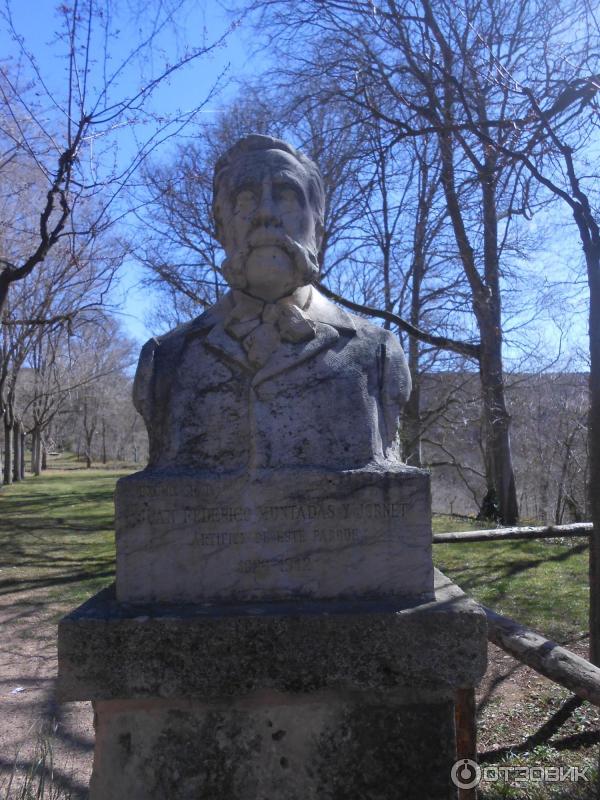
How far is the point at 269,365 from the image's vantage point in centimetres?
257

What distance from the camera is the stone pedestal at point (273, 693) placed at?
2229mm

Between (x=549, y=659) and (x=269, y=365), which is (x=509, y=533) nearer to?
(x=549, y=659)

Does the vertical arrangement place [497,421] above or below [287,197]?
below

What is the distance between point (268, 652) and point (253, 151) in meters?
1.93

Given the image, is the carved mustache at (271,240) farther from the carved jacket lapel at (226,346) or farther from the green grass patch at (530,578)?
the green grass patch at (530,578)

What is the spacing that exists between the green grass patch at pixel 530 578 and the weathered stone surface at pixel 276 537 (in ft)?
16.0

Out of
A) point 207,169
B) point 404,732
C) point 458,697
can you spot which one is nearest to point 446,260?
point 207,169

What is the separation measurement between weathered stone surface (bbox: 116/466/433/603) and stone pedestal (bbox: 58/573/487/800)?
71 mm

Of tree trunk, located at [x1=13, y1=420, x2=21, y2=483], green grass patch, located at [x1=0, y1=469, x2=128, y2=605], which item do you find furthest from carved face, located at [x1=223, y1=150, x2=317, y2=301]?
tree trunk, located at [x1=13, y1=420, x2=21, y2=483]

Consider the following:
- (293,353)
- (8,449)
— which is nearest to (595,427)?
(293,353)

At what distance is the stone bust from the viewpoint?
251cm

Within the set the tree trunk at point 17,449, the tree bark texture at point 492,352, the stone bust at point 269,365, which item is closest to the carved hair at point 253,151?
the stone bust at point 269,365

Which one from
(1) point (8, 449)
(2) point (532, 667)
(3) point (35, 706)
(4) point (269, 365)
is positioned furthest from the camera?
(1) point (8, 449)

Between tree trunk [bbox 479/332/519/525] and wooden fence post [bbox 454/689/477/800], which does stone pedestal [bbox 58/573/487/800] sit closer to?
wooden fence post [bbox 454/689/477/800]
